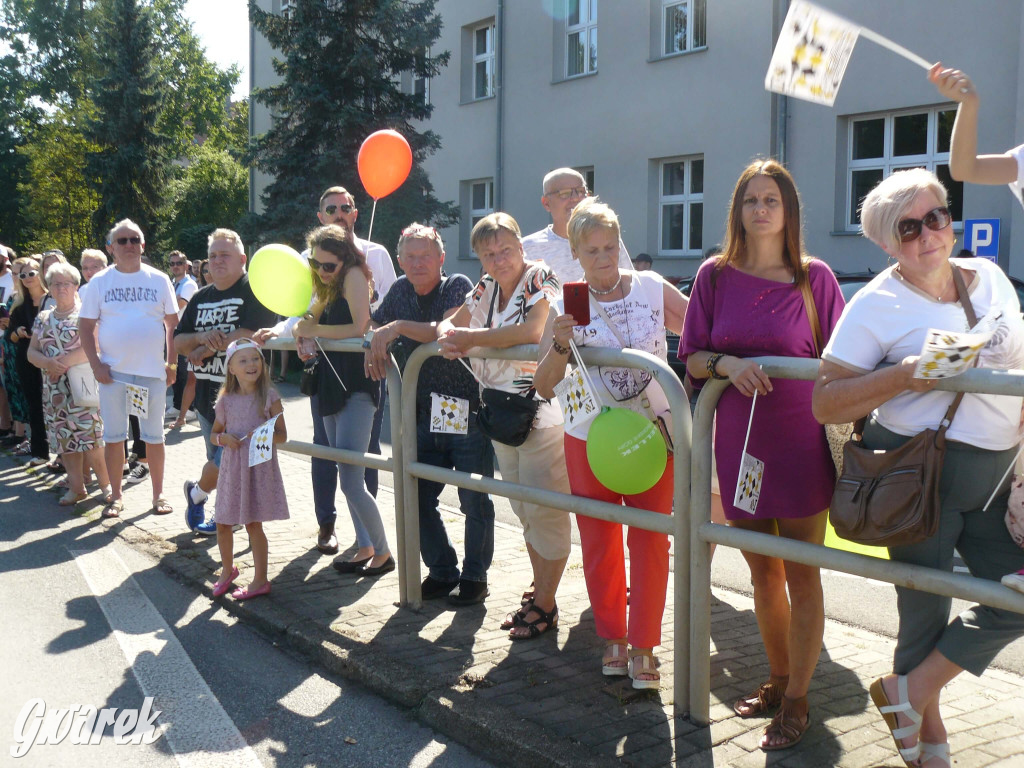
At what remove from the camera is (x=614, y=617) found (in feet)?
13.4

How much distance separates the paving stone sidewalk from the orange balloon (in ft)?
8.17

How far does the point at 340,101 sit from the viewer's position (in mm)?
21969

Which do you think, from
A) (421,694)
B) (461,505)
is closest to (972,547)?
(421,694)

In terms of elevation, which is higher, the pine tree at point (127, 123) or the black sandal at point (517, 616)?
the pine tree at point (127, 123)

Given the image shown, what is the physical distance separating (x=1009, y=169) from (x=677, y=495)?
60.0 inches

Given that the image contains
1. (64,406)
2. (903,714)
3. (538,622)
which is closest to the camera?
(903,714)

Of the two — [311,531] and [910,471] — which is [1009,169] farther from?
[311,531]

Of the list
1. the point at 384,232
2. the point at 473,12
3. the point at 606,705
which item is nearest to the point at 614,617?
the point at 606,705

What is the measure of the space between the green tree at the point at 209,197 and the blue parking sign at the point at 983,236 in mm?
33348

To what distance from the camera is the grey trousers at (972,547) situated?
2783mm

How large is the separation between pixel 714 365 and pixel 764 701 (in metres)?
1.23

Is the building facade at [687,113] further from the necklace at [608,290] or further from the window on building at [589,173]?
the necklace at [608,290]

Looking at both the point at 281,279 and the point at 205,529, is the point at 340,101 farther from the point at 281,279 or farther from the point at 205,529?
the point at 281,279

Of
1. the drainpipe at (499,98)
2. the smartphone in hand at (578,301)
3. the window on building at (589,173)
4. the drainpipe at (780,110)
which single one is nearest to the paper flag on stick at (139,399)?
the smartphone in hand at (578,301)
